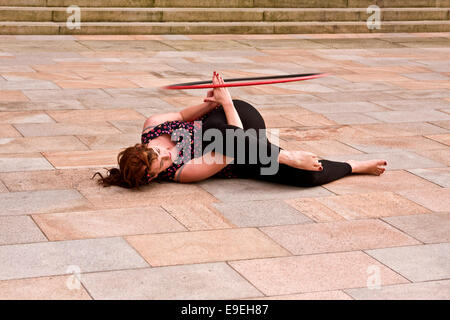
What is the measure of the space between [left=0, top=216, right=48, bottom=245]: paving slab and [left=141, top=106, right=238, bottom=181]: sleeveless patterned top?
1.35 metres

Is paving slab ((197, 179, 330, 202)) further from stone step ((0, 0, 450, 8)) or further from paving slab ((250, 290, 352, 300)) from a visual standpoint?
stone step ((0, 0, 450, 8))

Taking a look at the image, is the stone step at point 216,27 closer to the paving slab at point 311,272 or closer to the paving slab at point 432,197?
the paving slab at point 432,197

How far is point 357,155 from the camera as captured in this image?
7.92 metres

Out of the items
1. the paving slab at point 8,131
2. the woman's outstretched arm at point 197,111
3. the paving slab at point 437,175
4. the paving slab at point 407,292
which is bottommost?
the paving slab at point 407,292

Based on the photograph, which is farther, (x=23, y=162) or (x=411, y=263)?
(x=23, y=162)

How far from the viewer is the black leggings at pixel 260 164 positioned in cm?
670

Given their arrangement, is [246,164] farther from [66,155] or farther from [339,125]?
[339,125]

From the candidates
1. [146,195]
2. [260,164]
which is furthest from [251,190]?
[146,195]

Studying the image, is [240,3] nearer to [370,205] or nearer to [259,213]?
[370,205]

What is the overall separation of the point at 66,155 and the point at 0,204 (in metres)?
1.47

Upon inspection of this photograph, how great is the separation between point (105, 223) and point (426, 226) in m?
2.36

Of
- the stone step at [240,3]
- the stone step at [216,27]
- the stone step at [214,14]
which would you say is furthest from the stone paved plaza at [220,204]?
the stone step at [240,3]

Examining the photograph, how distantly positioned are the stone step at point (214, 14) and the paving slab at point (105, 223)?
9350 mm

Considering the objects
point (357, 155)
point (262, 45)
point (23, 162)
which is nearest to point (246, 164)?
point (357, 155)
